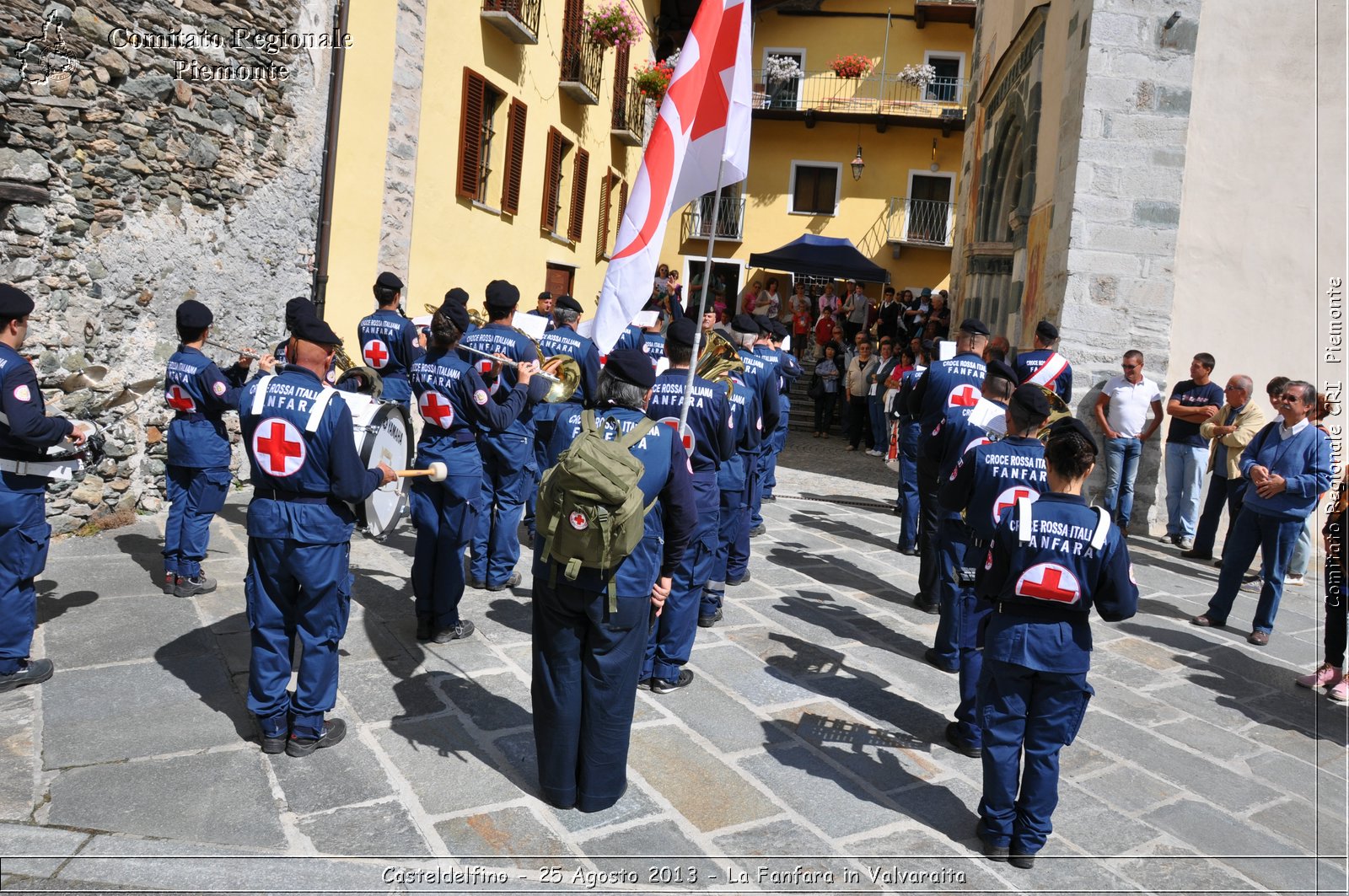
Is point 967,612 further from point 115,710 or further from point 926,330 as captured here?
point 926,330

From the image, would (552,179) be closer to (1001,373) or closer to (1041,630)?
(1001,373)

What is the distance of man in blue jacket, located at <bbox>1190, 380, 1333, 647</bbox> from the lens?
7426 millimetres

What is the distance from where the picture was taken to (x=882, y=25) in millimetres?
27906

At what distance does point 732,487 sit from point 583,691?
116 inches

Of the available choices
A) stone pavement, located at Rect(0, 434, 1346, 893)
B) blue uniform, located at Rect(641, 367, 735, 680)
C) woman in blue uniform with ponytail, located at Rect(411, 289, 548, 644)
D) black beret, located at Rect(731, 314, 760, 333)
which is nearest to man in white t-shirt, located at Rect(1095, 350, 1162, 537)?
stone pavement, located at Rect(0, 434, 1346, 893)

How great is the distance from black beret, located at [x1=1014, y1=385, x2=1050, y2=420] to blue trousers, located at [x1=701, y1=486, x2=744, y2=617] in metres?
2.35

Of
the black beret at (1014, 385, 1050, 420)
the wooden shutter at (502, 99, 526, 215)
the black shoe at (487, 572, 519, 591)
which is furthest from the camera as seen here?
the wooden shutter at (502, 99, 526, 215)

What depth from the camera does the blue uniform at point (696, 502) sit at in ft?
18.7

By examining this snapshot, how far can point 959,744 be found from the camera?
208 inches

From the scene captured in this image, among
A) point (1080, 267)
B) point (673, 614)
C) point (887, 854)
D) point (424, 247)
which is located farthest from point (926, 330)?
point (887, 854)

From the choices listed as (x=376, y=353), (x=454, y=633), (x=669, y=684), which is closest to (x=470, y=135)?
(x=376, y=353)

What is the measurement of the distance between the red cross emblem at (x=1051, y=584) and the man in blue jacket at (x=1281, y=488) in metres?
4.32

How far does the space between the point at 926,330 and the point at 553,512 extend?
15832mm

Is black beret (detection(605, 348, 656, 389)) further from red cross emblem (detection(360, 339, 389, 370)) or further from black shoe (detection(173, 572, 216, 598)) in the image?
red cross emblem (detection(360, 339, 389, 370))
